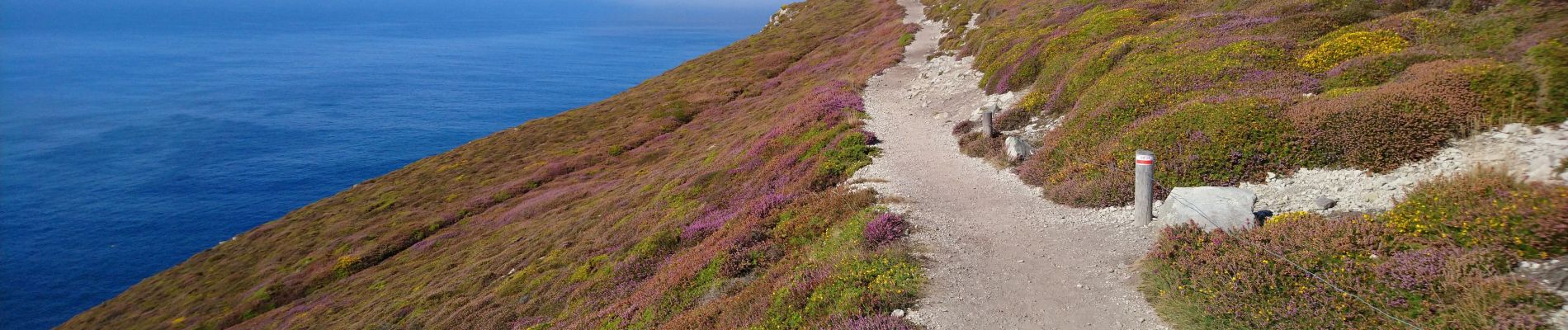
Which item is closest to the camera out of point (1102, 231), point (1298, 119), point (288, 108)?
point (1102, 231)

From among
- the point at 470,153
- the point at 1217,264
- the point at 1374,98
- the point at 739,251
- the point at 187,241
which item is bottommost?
the point at 187,241

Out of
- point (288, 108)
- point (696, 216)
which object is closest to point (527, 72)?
point (288, 108)

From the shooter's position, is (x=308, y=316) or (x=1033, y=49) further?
(x=1033, y=49)

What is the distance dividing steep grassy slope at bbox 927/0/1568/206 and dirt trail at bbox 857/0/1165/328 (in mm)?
1188

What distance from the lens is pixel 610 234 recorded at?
25438 mm

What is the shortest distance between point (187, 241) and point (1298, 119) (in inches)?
3149

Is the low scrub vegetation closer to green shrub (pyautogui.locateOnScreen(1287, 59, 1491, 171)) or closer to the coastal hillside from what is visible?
the coastal hillside

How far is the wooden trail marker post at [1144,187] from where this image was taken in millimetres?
12734

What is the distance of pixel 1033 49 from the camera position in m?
32.2

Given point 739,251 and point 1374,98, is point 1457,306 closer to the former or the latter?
point 1374,98

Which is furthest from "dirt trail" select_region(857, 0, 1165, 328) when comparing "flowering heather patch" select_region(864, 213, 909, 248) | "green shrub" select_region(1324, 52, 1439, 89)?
"green shrub" select_region(1324, 52, 1439, 89)

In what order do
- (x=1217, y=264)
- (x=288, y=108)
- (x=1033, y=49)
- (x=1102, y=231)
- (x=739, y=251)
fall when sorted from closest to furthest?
(x=1217, y=264)
(x=1102, y=231)
(x=739, y=251)
(x=1033, y=49)
(x=288, y=108)

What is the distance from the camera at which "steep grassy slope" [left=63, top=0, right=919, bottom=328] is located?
15.0 m

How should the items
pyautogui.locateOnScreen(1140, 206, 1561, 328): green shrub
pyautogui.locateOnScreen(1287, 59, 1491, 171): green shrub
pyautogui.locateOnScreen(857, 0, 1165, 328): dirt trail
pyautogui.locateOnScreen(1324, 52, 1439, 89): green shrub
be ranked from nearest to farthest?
pyautogui.locateOnScreen(1140, 206, 1561, 328): green shrub
pyautogui.locateOnScreen(857, 0, 1165, 328): dirt trail
pyautogui.locateOnScreen(1287, 59, 1491, 171): green shrub
pyautogui.locateOnScreen(1324, 52, 1439, 89): green shrub
